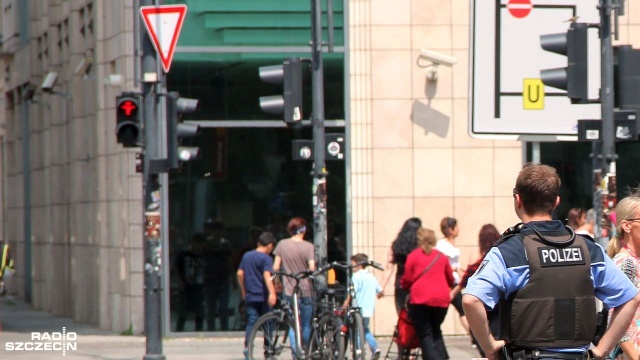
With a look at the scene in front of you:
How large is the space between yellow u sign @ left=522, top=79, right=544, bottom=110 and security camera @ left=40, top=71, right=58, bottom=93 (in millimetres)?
15071

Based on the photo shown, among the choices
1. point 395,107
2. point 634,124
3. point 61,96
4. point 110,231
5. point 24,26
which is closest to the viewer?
point 634,124

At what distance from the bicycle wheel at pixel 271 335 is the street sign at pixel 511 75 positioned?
417cm

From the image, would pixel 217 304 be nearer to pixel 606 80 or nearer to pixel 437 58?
pixel 437 58

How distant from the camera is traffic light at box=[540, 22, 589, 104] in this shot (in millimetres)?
11211

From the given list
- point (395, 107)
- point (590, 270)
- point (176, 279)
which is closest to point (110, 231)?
point (176, 279)

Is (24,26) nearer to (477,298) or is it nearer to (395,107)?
(395,107)

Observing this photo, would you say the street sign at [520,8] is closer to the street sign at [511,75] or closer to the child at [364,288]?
the street sign at [511,75]

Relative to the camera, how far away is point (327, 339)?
14219 millimetres

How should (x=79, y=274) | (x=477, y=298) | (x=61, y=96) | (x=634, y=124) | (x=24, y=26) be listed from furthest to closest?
(x=24, y=26) < (x=61, y=96) < (x=79, y=274) < (x=634, y=124) < (x=477, y=298)

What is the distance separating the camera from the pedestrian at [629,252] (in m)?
6.61

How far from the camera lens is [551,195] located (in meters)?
5.30

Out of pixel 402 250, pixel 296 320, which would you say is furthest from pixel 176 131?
pixel 402 250

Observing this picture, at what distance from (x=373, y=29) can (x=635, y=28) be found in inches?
146

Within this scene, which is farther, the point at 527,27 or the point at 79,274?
the point at 79,274
